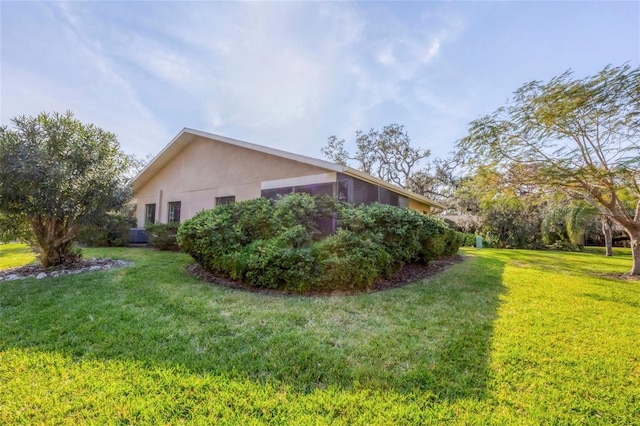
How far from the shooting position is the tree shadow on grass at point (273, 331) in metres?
2.78

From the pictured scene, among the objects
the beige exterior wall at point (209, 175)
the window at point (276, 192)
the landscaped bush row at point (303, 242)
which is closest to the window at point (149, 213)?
the beige exterior wall at point (209, 175)

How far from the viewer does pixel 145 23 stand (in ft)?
26.7

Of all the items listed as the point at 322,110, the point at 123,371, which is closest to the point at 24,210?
the point at 123,371

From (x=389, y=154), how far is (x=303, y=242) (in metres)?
24.4

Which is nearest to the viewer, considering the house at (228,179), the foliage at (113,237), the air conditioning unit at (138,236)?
the house at (228,179)

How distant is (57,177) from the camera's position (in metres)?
6.56

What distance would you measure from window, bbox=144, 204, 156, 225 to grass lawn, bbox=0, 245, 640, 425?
1072 cm

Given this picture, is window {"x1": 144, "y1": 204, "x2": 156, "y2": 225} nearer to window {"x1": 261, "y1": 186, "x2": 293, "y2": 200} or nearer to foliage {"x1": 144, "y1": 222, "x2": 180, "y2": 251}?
foliage {"x1": 144, "y1": 222, "x2": 180, "y2": 251}

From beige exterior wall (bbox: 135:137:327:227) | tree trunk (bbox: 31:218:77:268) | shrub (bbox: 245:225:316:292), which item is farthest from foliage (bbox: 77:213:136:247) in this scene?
shrub (bbox: 245:225:316:292)

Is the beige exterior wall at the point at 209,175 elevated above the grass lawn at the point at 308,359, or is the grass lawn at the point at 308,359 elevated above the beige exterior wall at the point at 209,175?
the beige exterior wall at the point at 209,175

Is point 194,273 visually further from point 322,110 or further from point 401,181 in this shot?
point 401,181

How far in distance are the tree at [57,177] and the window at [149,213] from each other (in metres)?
8.06

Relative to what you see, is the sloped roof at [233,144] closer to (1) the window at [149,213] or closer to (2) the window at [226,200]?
(1) the window at [149,213]

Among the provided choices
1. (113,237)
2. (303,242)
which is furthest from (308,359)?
(113,237)
